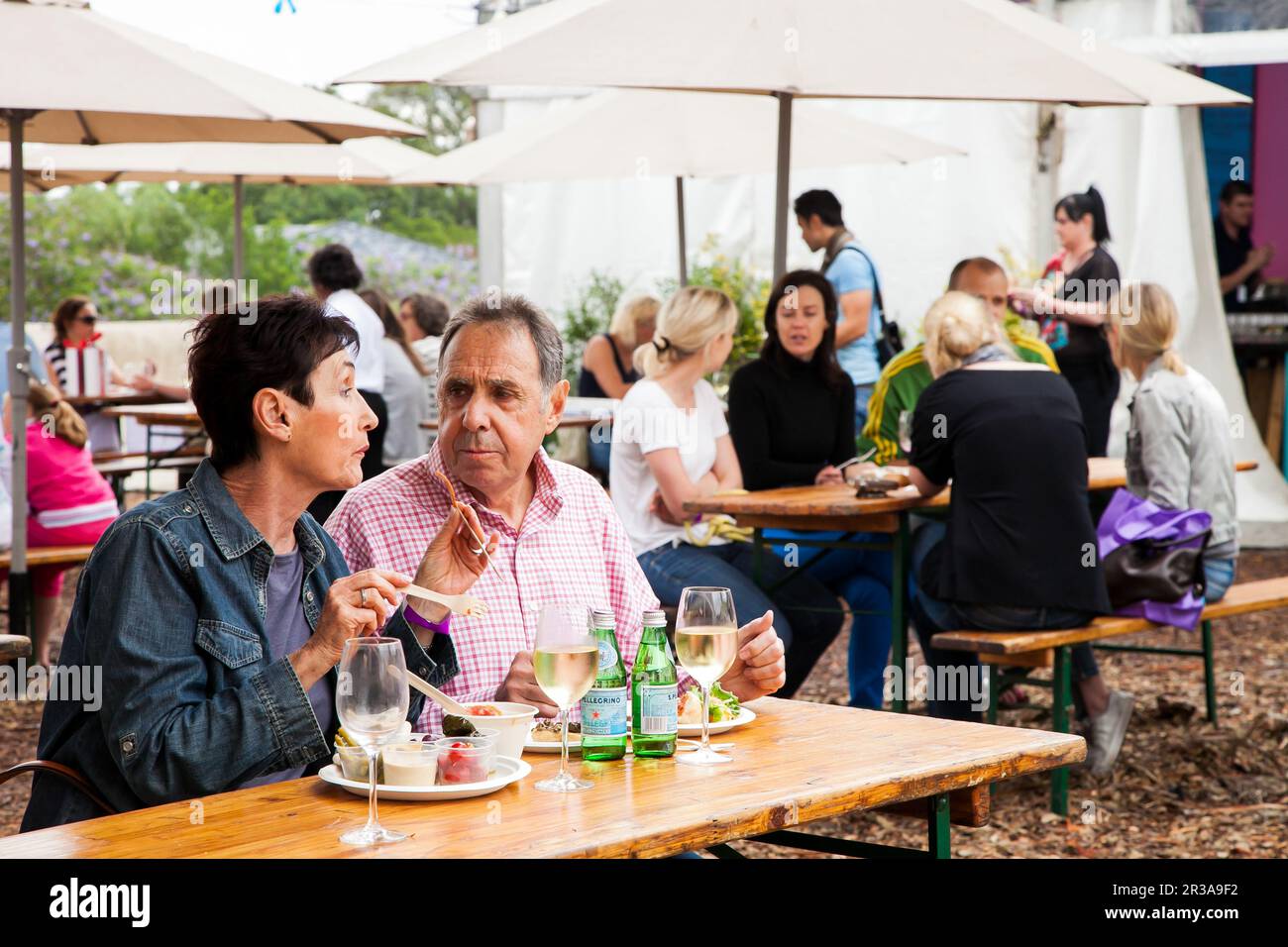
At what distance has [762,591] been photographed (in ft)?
17.8

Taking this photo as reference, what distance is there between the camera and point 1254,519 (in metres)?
9.82

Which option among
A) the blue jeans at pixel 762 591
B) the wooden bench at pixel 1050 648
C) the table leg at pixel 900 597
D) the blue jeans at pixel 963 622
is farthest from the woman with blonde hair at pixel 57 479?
the wooden bench at pixel 1050 648

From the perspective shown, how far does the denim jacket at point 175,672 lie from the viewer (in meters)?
2.08

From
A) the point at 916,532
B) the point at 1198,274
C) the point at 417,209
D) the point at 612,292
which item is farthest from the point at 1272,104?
the point at 417,209

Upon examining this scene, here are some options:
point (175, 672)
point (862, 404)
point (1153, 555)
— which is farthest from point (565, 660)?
point (862, 404)

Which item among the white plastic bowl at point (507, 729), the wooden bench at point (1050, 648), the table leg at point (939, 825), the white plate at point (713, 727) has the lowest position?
the wooden bench at point (1050, 648)

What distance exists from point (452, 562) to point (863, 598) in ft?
11.5

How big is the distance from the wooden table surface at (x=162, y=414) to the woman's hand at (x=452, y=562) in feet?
21.1

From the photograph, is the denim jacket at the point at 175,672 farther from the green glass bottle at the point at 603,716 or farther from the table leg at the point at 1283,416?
the table leg at the point at 1283,416

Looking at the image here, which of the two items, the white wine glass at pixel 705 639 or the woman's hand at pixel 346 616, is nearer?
the woman's hand at pixel 346 616

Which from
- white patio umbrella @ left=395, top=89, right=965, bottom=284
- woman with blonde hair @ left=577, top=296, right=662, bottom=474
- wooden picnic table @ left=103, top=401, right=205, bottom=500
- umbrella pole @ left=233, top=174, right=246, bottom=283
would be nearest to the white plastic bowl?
white patio umbrella @ left=395, top=89, right=965, bottom=284

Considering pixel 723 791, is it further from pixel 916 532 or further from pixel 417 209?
pixel 417 209

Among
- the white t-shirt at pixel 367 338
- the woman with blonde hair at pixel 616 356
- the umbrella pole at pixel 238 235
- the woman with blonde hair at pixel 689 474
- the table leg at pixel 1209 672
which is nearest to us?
the woman with blonde hair at pixel 689 474

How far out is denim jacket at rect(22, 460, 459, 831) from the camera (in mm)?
2084
